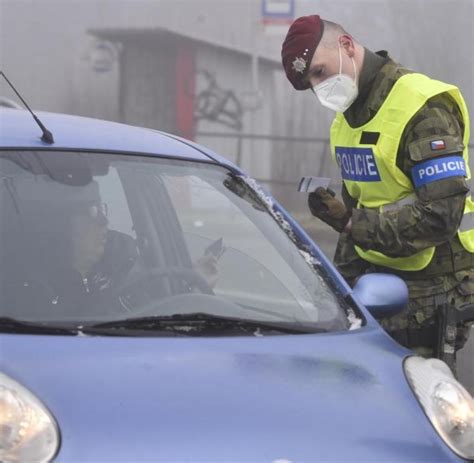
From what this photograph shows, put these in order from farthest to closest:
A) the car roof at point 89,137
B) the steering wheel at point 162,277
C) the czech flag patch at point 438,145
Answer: the czech flag patch at point 438,145 → the car roof at point 89,137 → the steering wheel at point 162,277

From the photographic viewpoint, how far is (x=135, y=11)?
70.1 ft

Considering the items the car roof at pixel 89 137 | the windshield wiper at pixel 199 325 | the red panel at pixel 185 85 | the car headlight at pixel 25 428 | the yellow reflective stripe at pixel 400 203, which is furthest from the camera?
the red panel at pixel 185 85

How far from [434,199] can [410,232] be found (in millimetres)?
135

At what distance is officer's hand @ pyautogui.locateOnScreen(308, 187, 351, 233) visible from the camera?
3.50 meters

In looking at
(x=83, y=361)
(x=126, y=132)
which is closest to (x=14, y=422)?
(x=83, y=361)

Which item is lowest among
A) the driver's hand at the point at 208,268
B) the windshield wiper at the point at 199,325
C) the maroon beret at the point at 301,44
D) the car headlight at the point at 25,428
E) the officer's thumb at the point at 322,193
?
the car headlight at the point at 25,428

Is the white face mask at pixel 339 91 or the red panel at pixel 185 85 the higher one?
the white face mask at pixel 339 91

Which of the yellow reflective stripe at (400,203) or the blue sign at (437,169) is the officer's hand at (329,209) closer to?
the yellow reflective stripe at (400,203)

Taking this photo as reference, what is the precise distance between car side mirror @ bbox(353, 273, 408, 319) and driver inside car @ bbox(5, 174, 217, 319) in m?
0.44

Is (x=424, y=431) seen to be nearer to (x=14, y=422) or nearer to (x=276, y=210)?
(x=14, y=422)

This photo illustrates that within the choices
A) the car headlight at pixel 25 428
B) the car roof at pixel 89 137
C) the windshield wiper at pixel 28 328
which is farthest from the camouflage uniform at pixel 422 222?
the car headlight at pixel 25 428

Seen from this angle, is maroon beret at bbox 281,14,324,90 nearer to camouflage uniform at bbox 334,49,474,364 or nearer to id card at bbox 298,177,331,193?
camouflage uniform at bbox 334,49,474,364

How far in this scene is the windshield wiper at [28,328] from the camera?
7.84 ft

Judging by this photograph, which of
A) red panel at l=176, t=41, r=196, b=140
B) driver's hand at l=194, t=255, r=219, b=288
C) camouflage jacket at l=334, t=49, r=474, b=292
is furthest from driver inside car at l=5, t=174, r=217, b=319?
red panel at l=176, t=41, r=196, b=140
